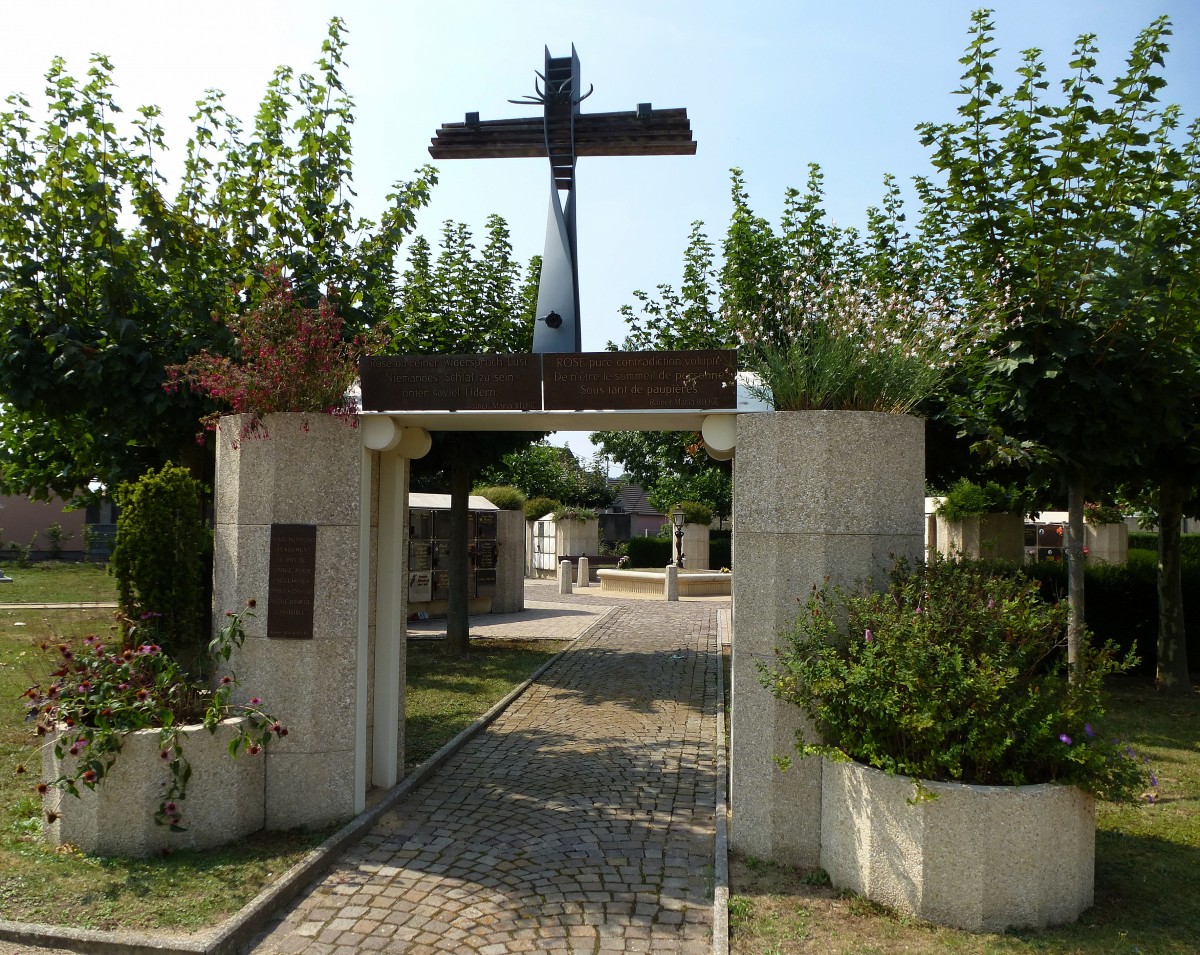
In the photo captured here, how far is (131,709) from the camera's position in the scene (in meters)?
5.28

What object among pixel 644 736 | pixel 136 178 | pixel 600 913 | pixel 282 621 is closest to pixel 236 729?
pixel 282 621

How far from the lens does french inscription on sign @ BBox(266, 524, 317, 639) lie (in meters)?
5.95

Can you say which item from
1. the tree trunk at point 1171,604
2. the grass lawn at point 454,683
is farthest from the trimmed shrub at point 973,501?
the grass lawn at point 454,683

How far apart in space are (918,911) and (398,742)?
12.9 feet

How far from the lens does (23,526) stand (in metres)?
38.5

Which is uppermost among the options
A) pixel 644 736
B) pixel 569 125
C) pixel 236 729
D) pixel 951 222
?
pixel 569 125

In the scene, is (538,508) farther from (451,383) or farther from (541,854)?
(541,854)

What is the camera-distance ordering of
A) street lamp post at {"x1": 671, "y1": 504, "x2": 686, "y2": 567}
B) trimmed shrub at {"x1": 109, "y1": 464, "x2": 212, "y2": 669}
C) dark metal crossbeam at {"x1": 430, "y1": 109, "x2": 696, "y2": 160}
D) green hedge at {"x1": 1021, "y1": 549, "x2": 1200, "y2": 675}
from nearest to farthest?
1. trimmed shrub at {"x1": 109, "y1": 464, "x2": 212, "y2": 669}
2. dark metal crossbeam at {"x1": 430, "y1": 109, "x2": 696, "y2": 160}
3. green hedge at {"x1": 1021, "y1": 549, "x2": 1200, "y2": 675}
4. street lamp post at {"x1": 671, "y1": 504, "x2": 686, "y2": 567}

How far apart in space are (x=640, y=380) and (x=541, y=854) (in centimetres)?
305

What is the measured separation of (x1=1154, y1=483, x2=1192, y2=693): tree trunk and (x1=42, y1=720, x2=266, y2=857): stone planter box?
1088 cm

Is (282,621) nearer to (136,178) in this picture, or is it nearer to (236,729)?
(236,729)

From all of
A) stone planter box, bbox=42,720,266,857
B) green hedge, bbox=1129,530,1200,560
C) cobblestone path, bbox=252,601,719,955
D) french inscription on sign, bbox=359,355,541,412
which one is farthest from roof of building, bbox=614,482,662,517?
stone planter box, bbox=42,720,266,857

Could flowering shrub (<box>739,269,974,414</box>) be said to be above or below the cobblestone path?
above

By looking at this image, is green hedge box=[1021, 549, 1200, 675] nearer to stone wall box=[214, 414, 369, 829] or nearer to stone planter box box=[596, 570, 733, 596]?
stone wall box=[214, 414, 369, 829]
